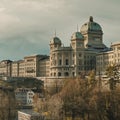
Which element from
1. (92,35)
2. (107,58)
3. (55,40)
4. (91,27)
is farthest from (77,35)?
(107,58)

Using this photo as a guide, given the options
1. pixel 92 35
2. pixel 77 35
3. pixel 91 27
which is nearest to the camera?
pixel 77 35

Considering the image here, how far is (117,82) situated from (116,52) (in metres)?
51.6

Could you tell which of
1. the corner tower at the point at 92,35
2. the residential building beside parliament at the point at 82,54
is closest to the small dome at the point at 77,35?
the residential building beside parliament at the point at 82,54

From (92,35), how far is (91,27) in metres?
3.02

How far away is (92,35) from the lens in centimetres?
16988

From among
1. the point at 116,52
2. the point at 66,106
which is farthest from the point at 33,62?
the point at 66,106

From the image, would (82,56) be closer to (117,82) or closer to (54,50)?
(54,50)

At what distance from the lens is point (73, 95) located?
279 feet

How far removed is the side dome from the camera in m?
170

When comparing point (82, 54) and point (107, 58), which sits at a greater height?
point (82, 54)

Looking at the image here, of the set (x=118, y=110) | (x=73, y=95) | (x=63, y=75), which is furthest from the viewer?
(x=63, y=75)

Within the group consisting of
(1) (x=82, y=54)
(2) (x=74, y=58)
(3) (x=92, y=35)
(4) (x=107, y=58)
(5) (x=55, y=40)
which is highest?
(3) (x=92, y=35)

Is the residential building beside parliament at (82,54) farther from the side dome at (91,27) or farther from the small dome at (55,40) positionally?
the small dome at (55,40)

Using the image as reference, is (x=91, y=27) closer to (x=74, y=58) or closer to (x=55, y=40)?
(x=55, y=40)
